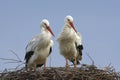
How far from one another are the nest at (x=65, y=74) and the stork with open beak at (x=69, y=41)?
2.40 meters

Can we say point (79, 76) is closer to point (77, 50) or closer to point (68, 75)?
point (68, 75)

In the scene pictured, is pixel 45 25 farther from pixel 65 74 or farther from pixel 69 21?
pixel 65 74

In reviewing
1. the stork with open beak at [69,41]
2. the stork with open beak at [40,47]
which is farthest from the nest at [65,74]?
the stork with open beak at [69,41]

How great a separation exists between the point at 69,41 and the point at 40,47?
2.72 ft

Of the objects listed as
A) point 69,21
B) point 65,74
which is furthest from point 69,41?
point 65,74

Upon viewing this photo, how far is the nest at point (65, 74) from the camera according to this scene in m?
12.1

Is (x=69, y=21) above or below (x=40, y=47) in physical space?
above

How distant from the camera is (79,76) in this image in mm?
12180

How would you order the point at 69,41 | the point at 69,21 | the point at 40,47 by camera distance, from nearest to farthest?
the point at 40,47 → the point at 69,41 → the point at 69,21

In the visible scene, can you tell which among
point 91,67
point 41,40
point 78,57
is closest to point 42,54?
point 41,40

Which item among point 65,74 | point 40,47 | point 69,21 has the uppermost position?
point 69,21

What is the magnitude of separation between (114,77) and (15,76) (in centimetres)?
187

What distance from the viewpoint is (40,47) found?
1445cm

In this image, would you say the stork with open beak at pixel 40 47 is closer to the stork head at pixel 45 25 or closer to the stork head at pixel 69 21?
the stork head at pixel 45 25
